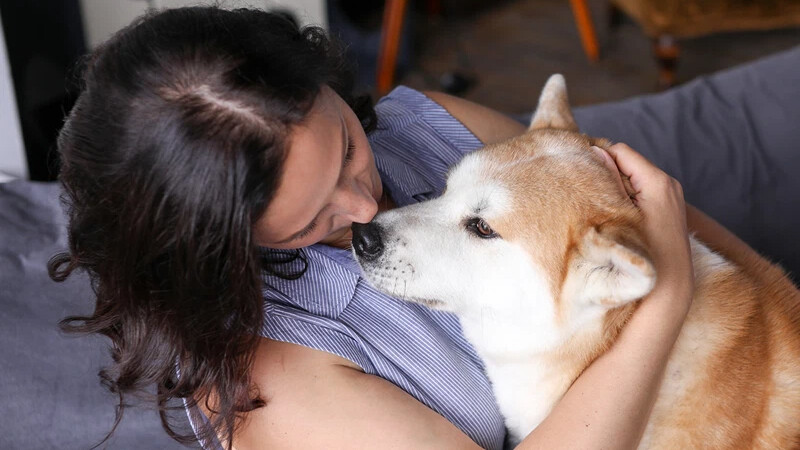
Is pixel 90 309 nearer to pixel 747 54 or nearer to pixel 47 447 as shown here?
pixel 47 447

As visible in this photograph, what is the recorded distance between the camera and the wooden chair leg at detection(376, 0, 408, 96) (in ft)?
11.9

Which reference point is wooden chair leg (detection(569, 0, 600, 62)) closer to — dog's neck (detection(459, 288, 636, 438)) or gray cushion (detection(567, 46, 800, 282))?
gray cushion (detection(567, 46, 800, 282))

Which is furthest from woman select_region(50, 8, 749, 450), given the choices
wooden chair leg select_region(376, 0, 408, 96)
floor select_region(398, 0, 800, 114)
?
floor select_region(398, 0, 800, 114)

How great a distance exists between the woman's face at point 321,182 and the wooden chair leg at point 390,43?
2550 mm

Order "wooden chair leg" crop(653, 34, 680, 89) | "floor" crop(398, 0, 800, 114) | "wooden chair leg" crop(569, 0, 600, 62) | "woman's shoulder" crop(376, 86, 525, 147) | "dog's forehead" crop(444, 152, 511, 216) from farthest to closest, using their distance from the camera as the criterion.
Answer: "wooden chair leg" crop(569, 0, 600, 62) → "floor" crop(398, 0, 800, 114) → "wooden chair leg" crop(653, 34, 680, 89) → "woman's shoulder" crop(376, 86, 525, 147) → "dog's forehead" crop(444, 152, 511, 216)

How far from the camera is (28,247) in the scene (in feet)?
5.50

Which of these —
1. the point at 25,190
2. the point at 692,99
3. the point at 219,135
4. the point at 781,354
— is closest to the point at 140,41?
the point at 219,135

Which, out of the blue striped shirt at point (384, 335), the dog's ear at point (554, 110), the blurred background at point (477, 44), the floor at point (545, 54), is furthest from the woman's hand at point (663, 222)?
the floor at point (545, 54)

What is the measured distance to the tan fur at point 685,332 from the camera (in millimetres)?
1175

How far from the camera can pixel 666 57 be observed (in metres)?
3.51

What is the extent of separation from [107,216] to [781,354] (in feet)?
3.58

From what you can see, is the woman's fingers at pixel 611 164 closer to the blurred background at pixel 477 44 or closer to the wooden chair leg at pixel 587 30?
the blurred background at pixel 477 44

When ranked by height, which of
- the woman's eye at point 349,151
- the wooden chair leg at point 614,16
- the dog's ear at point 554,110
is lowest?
the wooden chair leg at point 614,16

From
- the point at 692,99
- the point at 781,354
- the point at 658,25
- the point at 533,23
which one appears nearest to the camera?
the point at 781,354
